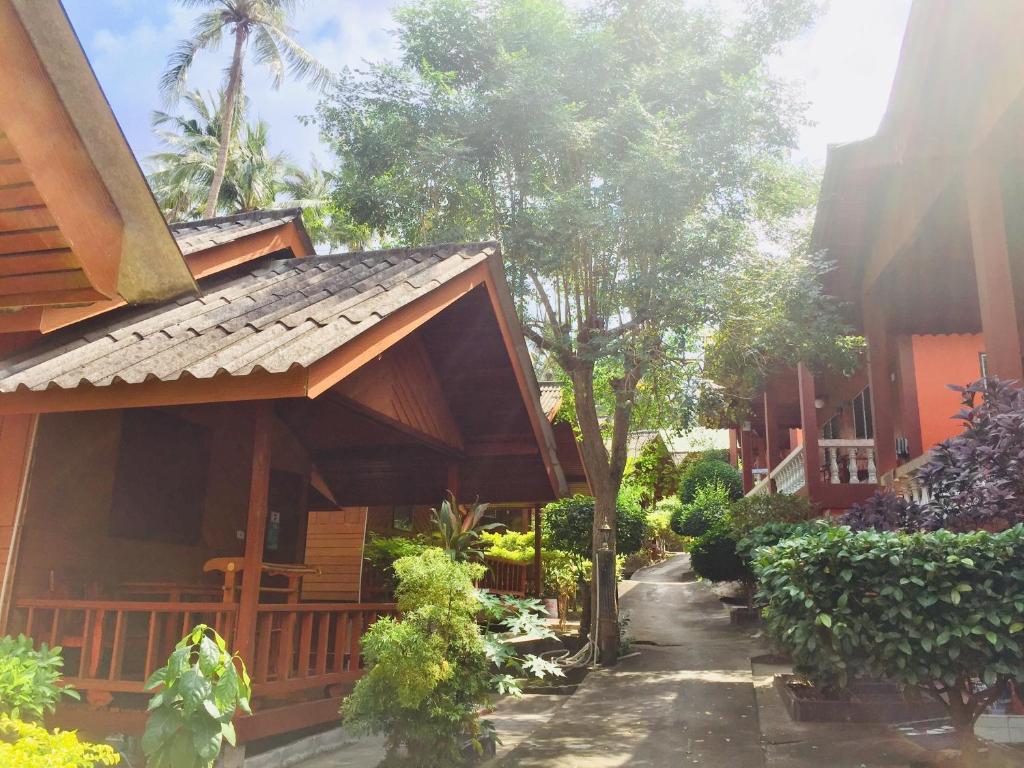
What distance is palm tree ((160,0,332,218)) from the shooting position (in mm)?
28092

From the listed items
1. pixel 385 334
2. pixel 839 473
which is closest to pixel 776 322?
pixel 839 473

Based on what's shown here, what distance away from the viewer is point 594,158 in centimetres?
1338

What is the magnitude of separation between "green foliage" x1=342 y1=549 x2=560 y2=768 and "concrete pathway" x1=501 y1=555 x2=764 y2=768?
1162 mm

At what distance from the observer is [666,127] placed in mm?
12875

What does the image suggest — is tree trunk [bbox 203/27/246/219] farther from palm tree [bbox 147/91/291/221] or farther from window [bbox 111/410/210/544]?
window [bbox 111/410/210/544]

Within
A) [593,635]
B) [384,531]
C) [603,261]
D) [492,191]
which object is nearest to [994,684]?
[593,635]

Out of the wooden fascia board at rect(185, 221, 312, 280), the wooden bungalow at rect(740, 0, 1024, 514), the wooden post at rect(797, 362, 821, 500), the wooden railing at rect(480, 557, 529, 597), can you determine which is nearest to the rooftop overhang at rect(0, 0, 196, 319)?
the wooden fascia board at rect(185, 221, 312, 280)

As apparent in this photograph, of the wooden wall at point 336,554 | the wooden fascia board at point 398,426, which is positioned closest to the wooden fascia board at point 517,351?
the wooden fascia board at point 398,426

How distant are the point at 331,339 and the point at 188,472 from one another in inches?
161

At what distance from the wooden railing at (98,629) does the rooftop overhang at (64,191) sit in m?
2.93

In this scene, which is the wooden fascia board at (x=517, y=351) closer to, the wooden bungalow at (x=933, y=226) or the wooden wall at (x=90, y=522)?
the wooden wall at (x=90, y=522)

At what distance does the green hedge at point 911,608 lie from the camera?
5137 mm

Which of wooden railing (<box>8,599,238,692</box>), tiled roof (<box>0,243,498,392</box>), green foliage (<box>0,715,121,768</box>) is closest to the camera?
green foliage (<box>0,715,121,768</box>)

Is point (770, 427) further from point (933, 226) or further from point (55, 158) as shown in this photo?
point (55, 158)
